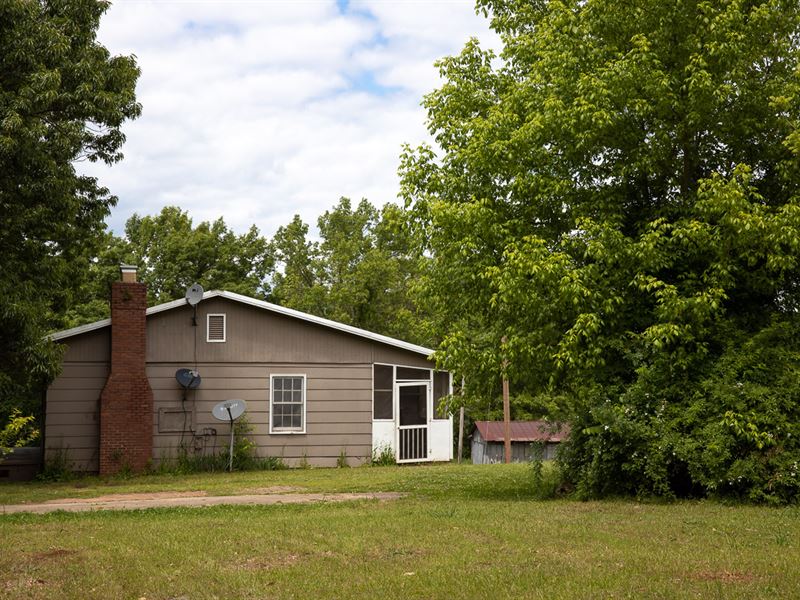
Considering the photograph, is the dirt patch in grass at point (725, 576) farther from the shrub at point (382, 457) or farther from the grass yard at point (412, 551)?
the shrub at point (382, 457)

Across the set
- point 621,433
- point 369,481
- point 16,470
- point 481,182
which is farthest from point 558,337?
point 16,470

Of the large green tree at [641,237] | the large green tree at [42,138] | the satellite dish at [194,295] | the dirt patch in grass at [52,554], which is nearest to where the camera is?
the dirt patch in grass at [52,554]

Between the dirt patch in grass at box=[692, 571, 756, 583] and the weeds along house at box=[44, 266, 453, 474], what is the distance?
1445 cm

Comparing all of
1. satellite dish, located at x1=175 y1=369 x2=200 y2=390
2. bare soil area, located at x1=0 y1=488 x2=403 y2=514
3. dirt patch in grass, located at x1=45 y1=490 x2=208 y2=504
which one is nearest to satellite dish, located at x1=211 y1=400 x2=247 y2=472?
satellite dish, located at x1=175 y1=369 x2=200 y2=390

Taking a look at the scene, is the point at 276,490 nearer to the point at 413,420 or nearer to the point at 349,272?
the point at 413,420

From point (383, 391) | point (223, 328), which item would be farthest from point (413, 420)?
point (223, 328)

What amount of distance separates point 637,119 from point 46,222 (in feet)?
36.5

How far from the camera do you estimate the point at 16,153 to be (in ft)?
50.5

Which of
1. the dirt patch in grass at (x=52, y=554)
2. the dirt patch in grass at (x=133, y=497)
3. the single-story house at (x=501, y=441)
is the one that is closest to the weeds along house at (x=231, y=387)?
the dirt patch in grass at (x=133, y=497)

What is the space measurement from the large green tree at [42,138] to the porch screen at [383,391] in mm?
7418

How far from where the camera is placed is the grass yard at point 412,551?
6.82 meters

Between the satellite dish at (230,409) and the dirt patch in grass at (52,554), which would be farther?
the satellite dish at (230,409)

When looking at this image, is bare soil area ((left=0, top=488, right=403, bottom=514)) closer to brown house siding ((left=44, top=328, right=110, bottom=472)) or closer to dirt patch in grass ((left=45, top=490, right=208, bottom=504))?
dirt patch in grass ((left=45, top=490, right=208, bottom=504))

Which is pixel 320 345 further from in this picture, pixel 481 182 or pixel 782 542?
pixel 782 542
